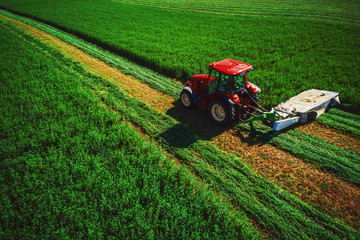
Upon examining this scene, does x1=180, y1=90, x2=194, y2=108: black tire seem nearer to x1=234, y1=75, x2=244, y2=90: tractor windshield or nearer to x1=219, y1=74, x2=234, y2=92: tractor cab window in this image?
x1=219, y1=74, x2=234, y2=92: tractor cab window

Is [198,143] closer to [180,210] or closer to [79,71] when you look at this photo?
[180,210]

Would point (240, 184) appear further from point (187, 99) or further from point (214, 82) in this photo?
point (187, 99)

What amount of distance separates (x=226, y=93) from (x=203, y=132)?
1655 mm

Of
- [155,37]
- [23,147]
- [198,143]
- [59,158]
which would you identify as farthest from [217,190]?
[155,37]

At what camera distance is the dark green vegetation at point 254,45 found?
29.3ft

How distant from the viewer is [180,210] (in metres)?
3.83

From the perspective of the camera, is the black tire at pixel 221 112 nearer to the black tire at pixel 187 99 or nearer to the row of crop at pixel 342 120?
the black tire at pixel 187 99

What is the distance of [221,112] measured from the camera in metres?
6.52

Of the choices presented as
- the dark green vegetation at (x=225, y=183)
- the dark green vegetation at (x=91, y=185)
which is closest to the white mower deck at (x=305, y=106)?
the dark green vegetation at (x=225, y=183)

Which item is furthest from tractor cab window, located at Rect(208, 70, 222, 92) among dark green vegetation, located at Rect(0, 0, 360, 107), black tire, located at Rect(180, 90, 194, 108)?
dark green vegetation, located at Rect(0, 0, 360, 107)

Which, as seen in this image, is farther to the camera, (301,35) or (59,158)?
(301,35)

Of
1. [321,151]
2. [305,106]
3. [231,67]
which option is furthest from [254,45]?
[321,151]

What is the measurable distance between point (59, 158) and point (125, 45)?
11.7 meters

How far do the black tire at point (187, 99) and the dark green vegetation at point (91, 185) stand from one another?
2.73 metres
